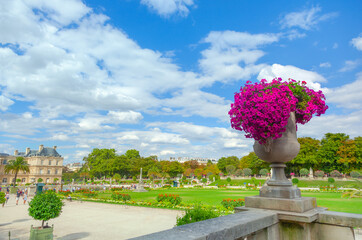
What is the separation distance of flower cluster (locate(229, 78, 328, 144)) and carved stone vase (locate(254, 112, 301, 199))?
17cm

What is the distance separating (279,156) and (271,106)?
2.91 ft

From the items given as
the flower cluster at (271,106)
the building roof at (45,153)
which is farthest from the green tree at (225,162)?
the flower cluster at (271,106)

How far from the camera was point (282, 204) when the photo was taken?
3.60 metres

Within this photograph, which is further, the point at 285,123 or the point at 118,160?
the point at 118,160

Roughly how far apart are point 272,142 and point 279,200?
0.94 metres

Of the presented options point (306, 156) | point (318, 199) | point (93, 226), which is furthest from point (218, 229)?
point (306, 156)

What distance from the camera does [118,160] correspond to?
78375 mm


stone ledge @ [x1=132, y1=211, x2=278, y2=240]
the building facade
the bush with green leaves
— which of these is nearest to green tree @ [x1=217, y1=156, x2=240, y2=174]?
the building facade

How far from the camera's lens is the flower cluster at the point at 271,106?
3711 mm

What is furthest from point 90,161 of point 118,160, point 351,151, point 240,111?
point 240,111

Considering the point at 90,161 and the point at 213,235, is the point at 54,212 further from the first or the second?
the point at 90,161

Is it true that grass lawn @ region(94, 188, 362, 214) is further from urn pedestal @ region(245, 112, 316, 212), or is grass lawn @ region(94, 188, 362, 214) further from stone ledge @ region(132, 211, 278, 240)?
stone ledge @ region(132, 211, 278, 240)

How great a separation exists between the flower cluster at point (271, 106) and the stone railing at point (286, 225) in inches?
47.8

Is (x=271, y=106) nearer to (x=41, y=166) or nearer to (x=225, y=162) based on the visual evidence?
A: (x=225, y=162)
